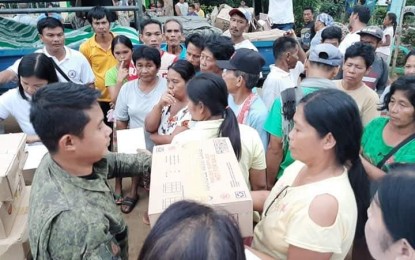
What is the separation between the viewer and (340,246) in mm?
1289

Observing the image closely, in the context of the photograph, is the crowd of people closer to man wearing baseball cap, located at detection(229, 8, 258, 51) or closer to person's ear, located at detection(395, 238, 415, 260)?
person's ear, located at detection(395, 238, 415, 260)

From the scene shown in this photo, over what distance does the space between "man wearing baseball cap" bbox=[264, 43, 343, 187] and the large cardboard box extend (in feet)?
4.83

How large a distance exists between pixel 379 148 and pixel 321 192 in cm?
109

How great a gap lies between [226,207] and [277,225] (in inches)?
11.0

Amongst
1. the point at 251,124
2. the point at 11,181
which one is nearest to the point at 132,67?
the point at 251,124

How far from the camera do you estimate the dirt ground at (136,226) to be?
3002 millimetres

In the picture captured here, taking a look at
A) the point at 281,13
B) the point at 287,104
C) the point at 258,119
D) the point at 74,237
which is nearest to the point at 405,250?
the point at 74,237

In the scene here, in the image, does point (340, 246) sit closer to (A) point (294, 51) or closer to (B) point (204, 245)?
(B) point (204, 245)

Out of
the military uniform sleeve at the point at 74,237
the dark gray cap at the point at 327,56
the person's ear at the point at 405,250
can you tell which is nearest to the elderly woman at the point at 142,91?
the dark gray cap at the point at 327,56

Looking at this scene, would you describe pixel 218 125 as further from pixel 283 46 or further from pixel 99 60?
pixel 99 60

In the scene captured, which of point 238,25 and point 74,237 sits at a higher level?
point 238,25

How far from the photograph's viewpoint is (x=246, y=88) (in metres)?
2.65

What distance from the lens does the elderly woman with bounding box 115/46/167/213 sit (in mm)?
3082

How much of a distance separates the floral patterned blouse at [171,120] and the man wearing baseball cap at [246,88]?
37 centimetres
